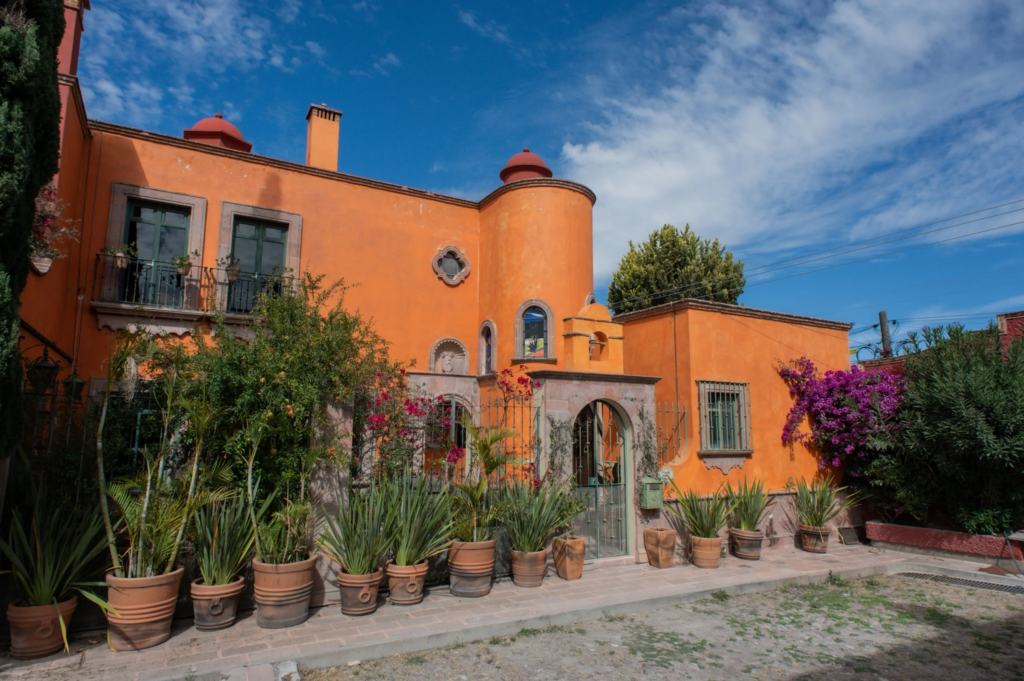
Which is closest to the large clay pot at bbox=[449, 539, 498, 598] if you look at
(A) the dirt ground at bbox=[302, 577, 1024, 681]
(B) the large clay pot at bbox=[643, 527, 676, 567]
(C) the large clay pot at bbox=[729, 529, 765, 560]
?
(A) the dirt ground at bbox=[302, 577, 1024, 681]

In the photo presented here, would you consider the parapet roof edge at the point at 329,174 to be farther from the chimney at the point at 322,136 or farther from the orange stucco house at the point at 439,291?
the chimney at the point at 322,136

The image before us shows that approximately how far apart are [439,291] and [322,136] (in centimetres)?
436

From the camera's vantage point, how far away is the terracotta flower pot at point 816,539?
32.9 ft

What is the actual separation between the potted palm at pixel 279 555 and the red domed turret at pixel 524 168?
35.1 feet

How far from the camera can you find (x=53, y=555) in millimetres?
5020

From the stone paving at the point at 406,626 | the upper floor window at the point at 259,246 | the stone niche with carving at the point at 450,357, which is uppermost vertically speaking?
the upper floor window at the point at 259,246

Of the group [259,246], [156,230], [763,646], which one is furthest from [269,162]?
[763,646]

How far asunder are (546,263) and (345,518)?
800cm

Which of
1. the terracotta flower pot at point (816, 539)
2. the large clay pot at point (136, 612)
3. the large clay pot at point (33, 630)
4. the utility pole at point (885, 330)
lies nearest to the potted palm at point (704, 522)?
the terracotta flower pot at point (816, 539)

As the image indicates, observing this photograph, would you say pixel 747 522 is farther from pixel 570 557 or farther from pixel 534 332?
pixel 534 332

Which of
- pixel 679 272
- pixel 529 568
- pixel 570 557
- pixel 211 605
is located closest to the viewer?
pixel 211 605

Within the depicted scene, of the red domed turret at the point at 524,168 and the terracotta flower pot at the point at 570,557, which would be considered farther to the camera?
the red domed turret at the point at 524,168

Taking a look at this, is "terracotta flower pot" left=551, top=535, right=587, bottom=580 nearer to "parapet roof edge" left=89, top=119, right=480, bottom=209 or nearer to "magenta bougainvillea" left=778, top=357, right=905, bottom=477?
"magenta bougainvillea" left=778, top=357, right=905, bottom=477

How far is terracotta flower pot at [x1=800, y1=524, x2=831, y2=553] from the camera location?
32.9ft
